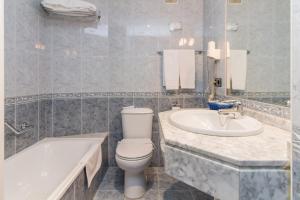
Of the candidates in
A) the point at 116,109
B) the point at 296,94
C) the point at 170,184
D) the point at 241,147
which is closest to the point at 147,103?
the point at 116,109

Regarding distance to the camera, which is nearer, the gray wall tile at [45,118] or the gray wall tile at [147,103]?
the gray wall tile at [45,118]

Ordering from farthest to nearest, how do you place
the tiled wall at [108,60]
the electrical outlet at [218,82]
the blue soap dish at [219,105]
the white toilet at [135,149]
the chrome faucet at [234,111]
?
the tiled wall at [108,60], the electrical outlet at [218,82], the white toilet at [135,149], the blue soap dish at [219,105], the chrome faucet at [234,111]

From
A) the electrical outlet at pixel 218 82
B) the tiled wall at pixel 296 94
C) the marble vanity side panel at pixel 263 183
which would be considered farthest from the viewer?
the electrical outlet at pixel 218 82

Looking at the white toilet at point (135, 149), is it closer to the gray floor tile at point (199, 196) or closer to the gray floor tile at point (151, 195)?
the gray floor tile at point (151, 195)

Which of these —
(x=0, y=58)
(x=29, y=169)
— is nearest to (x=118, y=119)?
(x=29, y=169)

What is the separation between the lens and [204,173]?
772 mm

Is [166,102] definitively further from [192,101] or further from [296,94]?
[296,94]

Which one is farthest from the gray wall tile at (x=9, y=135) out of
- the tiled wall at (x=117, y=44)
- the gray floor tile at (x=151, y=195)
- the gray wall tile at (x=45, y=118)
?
the gray floor tile at (x=151, y=195)

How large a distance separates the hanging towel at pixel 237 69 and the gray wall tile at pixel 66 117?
1733 millimetres

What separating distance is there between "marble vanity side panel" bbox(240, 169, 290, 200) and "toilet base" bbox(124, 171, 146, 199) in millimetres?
1413

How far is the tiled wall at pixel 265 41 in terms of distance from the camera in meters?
1.10

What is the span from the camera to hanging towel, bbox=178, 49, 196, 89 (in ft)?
7.98

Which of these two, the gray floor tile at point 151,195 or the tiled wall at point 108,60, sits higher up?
the tiled wall at point 108,60

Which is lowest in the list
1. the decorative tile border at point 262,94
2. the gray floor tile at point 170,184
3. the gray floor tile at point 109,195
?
the gray floor tile at point 109,195
